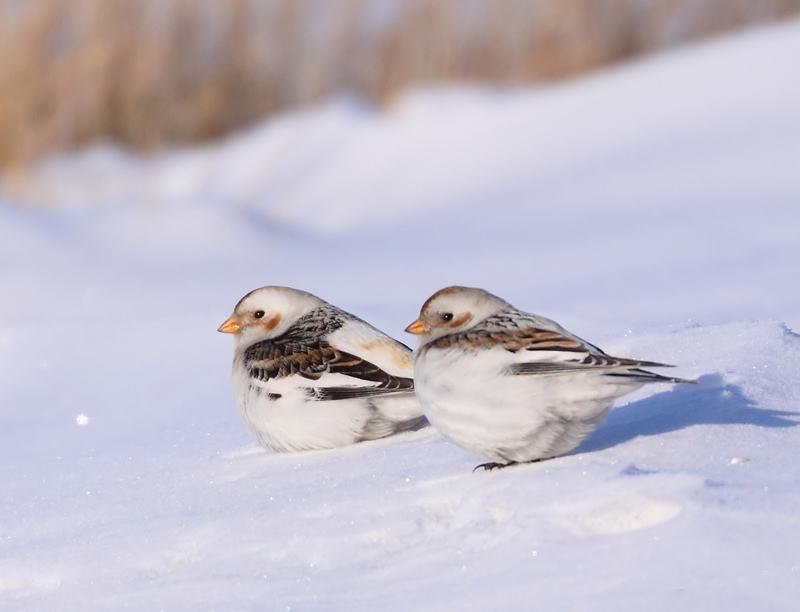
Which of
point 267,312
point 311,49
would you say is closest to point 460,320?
point 267,312

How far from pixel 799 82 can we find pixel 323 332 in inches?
248

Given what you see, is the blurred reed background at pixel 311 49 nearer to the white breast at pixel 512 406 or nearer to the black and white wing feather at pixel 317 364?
the black and white wing feather at pixel 317 364

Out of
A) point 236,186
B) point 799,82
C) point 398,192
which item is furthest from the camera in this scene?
point 236,186

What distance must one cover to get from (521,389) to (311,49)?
433 inches

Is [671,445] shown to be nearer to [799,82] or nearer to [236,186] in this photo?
[799,82]

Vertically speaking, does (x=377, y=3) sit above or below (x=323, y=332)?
above

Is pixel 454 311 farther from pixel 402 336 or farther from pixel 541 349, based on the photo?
pixel 402 336

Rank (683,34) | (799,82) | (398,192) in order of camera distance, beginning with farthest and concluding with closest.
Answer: (683,34) < (398,192) < (799,82)

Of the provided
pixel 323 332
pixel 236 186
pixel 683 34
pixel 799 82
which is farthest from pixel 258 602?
pixel 683 34

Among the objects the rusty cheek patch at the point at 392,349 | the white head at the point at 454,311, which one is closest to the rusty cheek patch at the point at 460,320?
the white head at the point at 454,311

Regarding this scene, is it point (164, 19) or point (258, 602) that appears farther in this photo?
point (164, 19)

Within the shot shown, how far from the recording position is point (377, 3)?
45.0 feet

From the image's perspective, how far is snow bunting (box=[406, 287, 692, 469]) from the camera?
124 inches

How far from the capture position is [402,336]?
5.60 meters
